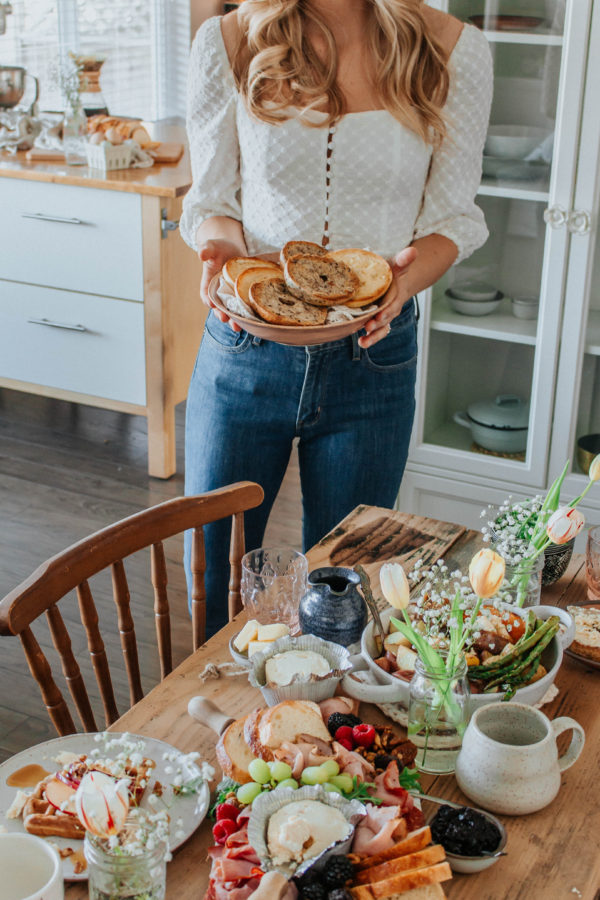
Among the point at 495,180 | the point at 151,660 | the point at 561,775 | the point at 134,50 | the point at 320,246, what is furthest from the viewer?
the point at 134,50

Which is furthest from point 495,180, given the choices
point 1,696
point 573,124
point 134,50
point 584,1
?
point 134,50

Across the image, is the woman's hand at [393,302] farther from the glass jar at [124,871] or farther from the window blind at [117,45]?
the window blind at [117,45]

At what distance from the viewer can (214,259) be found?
151cm

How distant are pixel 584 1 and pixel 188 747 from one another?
1.89 m

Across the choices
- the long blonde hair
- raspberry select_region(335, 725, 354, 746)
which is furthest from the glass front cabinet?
raspberry select_region(335, 725, 354, 746)

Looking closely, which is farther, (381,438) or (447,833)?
(381,438)

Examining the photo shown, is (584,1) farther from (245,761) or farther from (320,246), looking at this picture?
(245,761)

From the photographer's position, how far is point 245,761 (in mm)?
937

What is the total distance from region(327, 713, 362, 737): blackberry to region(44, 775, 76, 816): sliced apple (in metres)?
0.26

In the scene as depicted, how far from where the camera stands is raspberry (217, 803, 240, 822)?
2.90 ft

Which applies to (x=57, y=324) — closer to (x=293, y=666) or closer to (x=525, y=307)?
(x=525, y=307)

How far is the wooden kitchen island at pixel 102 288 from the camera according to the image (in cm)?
301

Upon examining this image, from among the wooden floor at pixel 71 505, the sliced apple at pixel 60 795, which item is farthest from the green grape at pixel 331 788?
the wooden floor at pixel 71 505

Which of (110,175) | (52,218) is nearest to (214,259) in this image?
(110,175)
